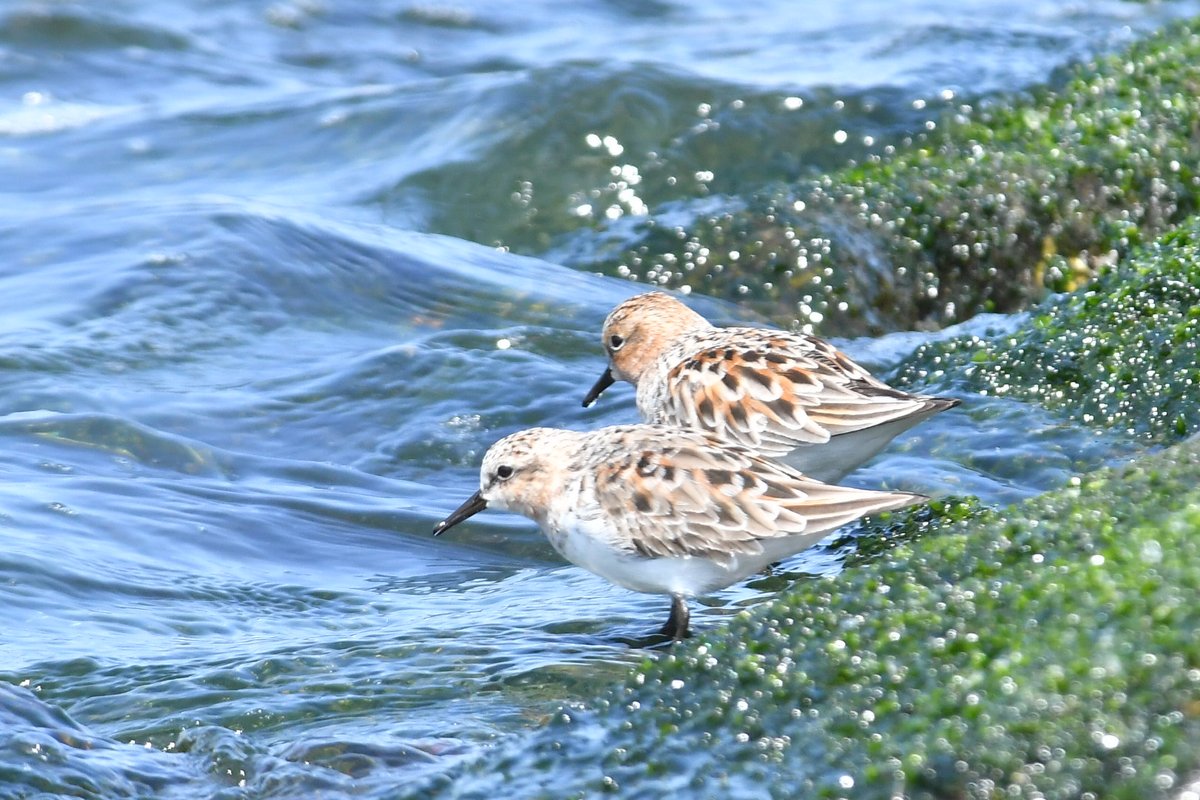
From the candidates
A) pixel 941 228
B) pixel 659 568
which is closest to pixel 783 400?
pixel 659 568

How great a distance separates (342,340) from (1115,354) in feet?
15.7

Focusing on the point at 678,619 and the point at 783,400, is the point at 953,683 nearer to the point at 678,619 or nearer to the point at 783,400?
the point at 678,619

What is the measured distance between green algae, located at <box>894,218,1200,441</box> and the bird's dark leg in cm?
250

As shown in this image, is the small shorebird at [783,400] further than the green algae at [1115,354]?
No

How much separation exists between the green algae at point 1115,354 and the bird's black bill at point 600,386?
1.57 m

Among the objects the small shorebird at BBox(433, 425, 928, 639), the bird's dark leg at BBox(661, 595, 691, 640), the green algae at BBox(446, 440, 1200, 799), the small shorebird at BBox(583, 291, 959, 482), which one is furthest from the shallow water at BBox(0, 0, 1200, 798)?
the green algae at BBox(446, 440, 1200, 799)

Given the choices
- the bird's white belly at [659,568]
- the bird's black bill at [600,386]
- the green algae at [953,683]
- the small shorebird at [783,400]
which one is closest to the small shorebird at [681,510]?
the bird's white belly at [659,568]

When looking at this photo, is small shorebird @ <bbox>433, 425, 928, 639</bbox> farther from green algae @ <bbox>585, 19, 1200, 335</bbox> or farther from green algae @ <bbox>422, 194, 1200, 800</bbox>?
green algae @ <bbox>585, 19, 1200, 335</bbox>

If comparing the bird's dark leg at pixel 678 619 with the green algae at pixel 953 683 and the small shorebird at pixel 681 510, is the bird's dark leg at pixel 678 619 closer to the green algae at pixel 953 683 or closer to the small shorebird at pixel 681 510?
the small shorebird at pixel 681 510

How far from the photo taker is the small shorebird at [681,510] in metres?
5.82

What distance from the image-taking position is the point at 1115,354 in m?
7.66

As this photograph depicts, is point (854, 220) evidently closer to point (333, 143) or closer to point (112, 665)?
point (333, 143)

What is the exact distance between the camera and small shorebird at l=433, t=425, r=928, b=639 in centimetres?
582

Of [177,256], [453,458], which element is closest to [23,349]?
[177,256]
